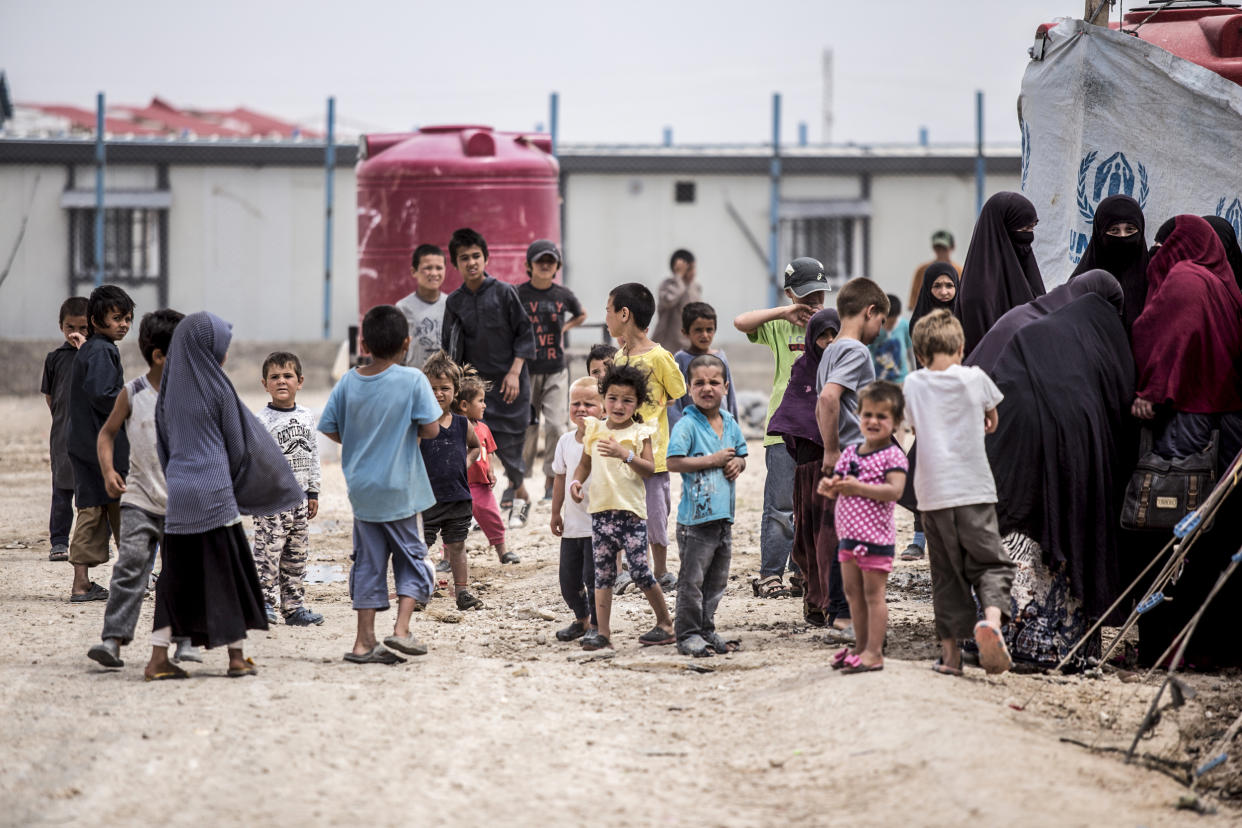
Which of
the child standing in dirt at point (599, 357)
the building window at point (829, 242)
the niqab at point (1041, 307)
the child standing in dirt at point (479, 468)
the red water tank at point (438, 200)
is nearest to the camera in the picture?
the niqab at point (1041, 307)

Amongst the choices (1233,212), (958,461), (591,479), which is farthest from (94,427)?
(1233,212)

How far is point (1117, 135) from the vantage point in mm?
8078

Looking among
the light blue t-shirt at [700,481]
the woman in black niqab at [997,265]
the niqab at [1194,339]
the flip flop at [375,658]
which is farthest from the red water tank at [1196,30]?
the flip flop at [375,658]

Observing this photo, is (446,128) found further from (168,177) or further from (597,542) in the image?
(168,177)

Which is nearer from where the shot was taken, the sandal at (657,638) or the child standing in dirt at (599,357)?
the sandal at (657,638)

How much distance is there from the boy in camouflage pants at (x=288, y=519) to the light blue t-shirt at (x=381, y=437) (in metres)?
0.94

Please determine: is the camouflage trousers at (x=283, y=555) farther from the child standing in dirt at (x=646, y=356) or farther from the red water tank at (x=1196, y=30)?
the red water tank at (x=1196, y=30)

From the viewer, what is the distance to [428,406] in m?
5.77

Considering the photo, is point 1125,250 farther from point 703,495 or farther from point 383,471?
point 383,471

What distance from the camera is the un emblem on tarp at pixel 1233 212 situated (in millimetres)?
7680

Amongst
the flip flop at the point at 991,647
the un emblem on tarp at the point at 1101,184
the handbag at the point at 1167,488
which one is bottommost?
the flip flop at the point at 991,647

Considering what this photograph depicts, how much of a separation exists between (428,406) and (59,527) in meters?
3.69

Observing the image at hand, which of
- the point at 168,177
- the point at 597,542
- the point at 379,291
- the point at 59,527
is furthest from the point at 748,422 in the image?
the point at 168,177

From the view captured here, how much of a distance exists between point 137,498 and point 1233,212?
19.7 ft
